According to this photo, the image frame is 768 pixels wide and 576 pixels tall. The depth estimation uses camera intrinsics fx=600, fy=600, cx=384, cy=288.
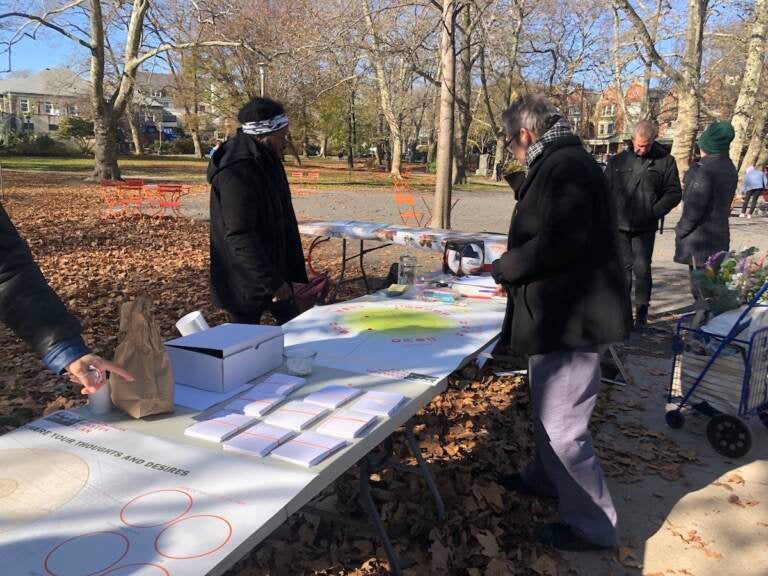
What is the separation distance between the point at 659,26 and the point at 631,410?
20788 millimetres

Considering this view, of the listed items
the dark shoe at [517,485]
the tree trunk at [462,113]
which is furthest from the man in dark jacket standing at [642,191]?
the tree trunk at [462,113]

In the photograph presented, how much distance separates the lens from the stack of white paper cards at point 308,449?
1.66 m

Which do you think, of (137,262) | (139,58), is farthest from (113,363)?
(139,58)

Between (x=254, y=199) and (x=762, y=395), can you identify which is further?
(x=762, y=395)

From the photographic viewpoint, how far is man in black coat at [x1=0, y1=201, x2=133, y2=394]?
66.0 inches

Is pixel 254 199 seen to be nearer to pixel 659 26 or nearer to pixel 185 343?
pixel 185 343

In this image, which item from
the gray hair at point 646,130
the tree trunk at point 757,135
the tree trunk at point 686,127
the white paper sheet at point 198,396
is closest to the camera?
the white paper sheet at point 198,396

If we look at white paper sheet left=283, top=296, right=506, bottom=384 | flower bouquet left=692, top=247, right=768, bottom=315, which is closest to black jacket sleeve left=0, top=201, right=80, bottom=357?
white paper sheet left=283, top=296, right=506, bottom=384

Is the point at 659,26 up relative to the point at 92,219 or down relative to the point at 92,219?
up

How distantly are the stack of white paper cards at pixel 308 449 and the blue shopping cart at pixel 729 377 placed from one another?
2753 millimetres

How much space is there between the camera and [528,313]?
2496 millimetres

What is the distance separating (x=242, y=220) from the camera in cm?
319

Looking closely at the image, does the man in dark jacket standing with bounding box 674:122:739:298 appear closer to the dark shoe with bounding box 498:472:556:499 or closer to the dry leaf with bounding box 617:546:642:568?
the dark shoe with bounding box 498:472:556:499

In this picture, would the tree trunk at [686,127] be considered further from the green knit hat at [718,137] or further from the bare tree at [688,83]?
the green knit hat at [718,137]
